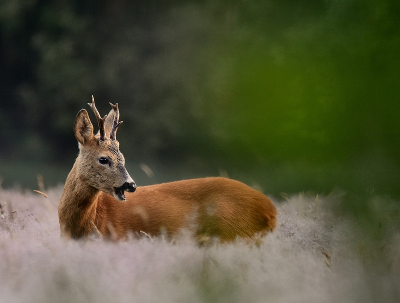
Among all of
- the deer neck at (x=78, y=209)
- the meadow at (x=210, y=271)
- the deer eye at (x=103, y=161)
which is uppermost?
the deer eye at (x=103, y=161)

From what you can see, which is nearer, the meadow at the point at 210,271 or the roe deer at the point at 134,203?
the meadow at the point at 210,271

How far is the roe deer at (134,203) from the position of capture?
196 centimetres

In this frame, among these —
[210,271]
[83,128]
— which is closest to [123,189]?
[83,128]

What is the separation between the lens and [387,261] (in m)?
1.43

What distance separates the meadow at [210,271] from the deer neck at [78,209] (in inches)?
11.4

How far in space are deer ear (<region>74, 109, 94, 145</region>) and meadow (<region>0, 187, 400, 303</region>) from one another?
20.8 inches

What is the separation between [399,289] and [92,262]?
3.07 feet

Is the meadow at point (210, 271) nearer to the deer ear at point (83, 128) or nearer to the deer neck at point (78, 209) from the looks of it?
the deer neck at point (78, 209)

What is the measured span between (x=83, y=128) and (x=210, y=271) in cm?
98

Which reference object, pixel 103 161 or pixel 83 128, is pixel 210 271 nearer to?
pixel 103 161

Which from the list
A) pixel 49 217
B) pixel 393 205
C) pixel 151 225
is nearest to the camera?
pixel 393 205

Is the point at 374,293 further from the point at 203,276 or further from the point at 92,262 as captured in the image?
the point at 92,262

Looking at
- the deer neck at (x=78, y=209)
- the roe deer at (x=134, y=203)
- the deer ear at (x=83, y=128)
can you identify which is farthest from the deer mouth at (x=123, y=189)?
the deer ear at (x=83, y=128)

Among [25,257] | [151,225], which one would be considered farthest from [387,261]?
[25,257]
